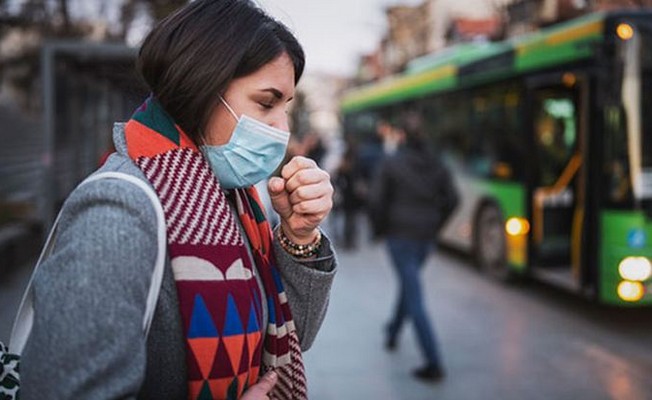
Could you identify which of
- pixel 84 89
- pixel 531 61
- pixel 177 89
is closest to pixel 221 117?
pixel 177 89

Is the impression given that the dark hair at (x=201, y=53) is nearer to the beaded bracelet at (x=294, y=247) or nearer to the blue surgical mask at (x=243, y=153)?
the blue surgical mask at (x=243, y=153)

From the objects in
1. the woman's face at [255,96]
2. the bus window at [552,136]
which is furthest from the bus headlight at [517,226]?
the woman's face at [255,96]

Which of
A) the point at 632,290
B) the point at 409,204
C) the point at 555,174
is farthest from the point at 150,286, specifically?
the point at 555,174

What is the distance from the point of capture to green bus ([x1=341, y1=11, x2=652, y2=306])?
754 cm

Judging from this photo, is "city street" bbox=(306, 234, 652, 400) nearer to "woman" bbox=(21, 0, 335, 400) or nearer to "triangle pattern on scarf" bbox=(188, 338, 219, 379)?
"woman" bbox=(21, 0, 335, 400)

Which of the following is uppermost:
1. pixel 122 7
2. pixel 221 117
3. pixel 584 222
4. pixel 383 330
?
pixel 122 7

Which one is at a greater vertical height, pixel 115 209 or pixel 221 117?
pixel 221 117

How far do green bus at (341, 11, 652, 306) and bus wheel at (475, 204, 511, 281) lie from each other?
16mm

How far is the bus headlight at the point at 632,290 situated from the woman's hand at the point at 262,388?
21.3 ft

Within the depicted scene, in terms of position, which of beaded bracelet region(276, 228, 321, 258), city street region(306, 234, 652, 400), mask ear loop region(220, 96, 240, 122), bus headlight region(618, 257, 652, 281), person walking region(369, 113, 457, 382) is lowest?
city street region(306, 234, 652, 400)

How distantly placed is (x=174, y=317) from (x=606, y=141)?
22.9ft

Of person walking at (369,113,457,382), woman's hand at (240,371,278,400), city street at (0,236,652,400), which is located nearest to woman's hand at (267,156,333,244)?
woman's hand at (240,371,278,400)

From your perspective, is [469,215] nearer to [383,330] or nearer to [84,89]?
[383,330]

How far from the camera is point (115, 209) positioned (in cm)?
137
